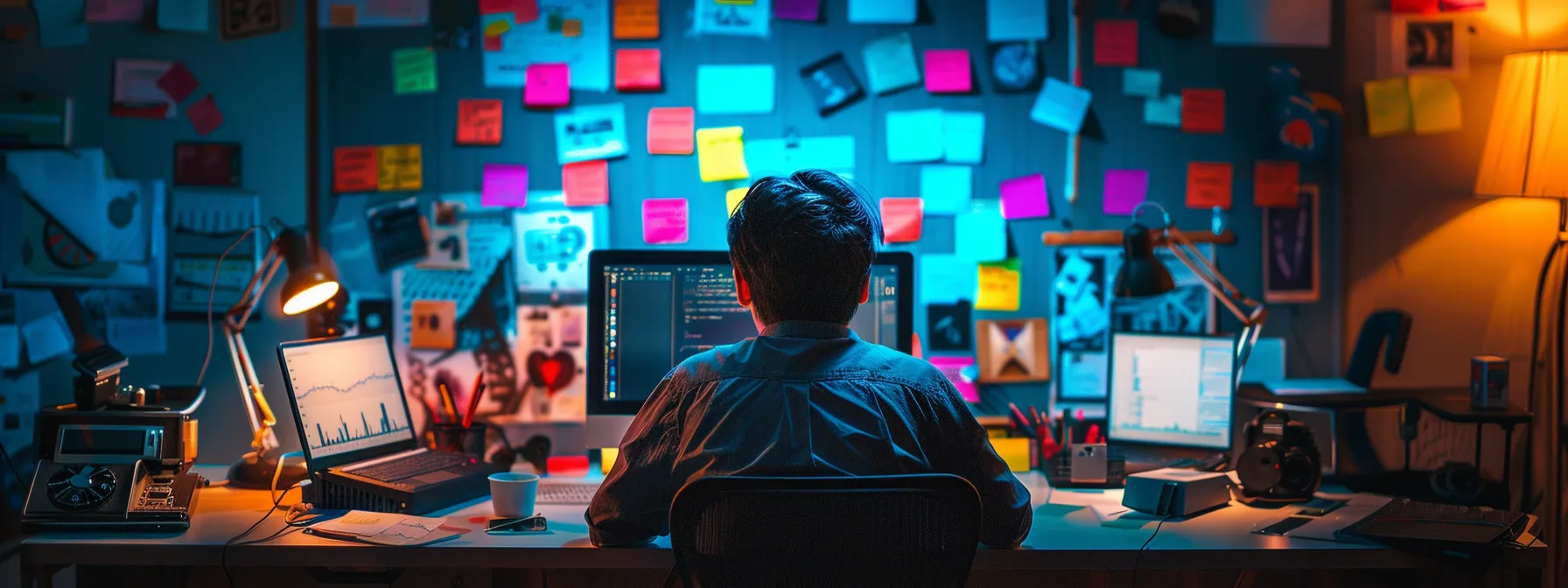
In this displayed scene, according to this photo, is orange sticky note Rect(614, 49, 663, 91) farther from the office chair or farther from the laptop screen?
the office chair

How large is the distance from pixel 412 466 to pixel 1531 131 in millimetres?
2427

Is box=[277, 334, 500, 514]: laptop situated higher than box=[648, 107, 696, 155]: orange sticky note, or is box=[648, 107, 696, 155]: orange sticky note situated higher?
box=[648, 107, 696, 155]: orange sticky note

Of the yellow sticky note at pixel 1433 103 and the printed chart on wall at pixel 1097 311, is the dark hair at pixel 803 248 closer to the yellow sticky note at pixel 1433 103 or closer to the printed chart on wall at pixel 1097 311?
the printed chart on wall at pixel 1097 311

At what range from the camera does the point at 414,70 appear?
247cm

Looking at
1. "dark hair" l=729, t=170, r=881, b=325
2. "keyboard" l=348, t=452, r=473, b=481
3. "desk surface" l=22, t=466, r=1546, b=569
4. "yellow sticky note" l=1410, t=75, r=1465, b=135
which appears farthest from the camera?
"yellow sticky note" l=1410, t=75, r=1465, b=135

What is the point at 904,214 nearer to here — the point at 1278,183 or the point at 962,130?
the point at 962,130

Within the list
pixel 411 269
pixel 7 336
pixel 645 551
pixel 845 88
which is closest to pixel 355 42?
pixel 411 269

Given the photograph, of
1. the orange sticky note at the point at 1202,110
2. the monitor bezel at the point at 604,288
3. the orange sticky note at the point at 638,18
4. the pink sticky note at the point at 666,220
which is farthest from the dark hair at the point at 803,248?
the orange sticky note at the point at 1202,110

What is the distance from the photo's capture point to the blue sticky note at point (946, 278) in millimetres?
2492

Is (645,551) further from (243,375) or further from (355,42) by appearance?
(355,42)

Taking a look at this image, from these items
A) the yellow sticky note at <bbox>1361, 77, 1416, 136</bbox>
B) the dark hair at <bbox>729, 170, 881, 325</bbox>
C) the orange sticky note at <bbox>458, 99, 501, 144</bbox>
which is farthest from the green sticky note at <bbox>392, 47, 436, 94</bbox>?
the yellow sticky note at <bbox>1361, 77, 1416, 136</bbox>

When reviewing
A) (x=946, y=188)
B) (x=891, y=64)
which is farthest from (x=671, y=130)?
(x=946, y=188)

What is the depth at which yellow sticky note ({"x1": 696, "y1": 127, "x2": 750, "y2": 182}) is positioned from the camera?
8.11ft

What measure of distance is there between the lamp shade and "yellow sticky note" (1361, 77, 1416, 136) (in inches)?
6.9
